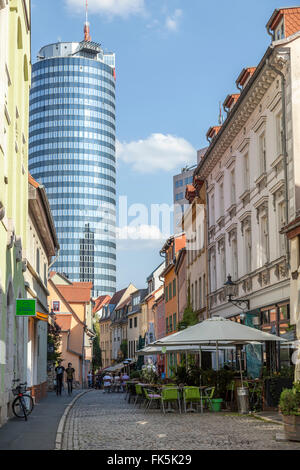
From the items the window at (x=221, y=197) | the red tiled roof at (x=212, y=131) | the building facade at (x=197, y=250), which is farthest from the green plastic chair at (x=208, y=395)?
the red tiled roof at (x=212, y=131)

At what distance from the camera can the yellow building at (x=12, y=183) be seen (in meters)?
16.0

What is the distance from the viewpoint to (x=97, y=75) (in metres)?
176

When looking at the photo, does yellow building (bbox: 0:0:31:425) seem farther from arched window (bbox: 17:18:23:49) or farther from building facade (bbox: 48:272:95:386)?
building facade (bbox: 48:272:95:386)

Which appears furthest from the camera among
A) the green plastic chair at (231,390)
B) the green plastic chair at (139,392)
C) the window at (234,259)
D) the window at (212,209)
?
the window at (212,209)

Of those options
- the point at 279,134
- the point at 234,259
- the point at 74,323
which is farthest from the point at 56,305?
the point at 279,134

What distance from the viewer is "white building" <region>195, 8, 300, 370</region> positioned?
2069cm

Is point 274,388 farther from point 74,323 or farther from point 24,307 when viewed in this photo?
point 74,323

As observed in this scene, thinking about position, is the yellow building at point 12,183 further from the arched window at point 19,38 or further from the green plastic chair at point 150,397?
the green plastic chair at point 150,397

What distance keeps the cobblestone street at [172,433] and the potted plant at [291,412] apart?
23 cm

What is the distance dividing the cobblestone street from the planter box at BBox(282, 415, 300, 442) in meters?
0.18

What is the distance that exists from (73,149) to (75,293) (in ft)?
334

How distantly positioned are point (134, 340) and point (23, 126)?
2566 inches

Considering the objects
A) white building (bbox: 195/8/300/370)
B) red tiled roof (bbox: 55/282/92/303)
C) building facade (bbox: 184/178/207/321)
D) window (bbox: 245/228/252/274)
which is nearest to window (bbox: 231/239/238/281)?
white building (bbox: 195/8/300/370)

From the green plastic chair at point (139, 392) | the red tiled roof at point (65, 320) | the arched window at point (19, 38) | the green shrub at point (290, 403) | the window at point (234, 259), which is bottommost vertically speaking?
the green plastic chair at point (139, 392)
